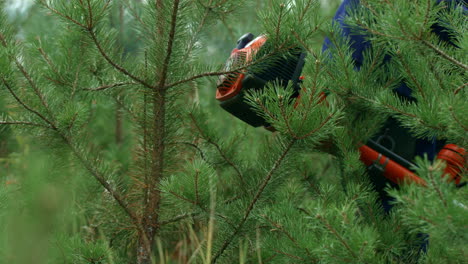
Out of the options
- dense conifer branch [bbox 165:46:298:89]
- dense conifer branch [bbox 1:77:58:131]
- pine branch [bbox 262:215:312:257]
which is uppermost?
dense conifer branch [bbox 1:77:58:131]

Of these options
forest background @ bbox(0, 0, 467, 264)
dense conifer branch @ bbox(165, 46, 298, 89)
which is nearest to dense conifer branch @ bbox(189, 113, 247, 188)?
forest background @ bbox(0, 0, 467, 264)

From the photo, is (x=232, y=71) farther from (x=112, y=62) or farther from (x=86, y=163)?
(x=86, y=163)

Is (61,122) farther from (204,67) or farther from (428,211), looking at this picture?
(428,211)

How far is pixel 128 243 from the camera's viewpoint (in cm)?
208

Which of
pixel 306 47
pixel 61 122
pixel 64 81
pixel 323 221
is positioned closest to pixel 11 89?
pixel 61 122

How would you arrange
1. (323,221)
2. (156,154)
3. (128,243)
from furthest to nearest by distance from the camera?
(128,243) < (156,154) < (323,221)

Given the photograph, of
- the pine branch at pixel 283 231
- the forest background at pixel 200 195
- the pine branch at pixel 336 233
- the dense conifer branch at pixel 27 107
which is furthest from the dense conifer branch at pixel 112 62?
the pine branch at pixel 336 233

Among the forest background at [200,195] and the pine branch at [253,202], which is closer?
the forest background at [200,195]

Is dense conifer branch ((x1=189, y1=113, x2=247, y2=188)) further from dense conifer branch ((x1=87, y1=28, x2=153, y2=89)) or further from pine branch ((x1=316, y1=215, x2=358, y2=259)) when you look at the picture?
pine branch ((x1=316, y1=215, x2=358, y2=259))

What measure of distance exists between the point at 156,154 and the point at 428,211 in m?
1.06

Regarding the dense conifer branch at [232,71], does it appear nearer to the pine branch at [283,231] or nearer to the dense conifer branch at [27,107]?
the dense conifer branch at [27,107]

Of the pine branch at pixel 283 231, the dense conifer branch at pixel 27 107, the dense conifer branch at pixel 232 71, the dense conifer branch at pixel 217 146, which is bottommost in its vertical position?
the pine branch at pixel 283 231

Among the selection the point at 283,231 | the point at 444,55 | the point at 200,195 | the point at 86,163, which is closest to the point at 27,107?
the point at 86,163

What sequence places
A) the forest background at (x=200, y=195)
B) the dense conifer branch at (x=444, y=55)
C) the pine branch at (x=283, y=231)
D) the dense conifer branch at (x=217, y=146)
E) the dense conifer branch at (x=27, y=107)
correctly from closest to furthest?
the forest background at (x=200, y=195) < the dense conifer branch at (x=444, y=55) < the pine branch at (x=283, y=231) < the dense conifer branch at (x=27, y=107) < the dense conifer branch at (x=217, y=146)
